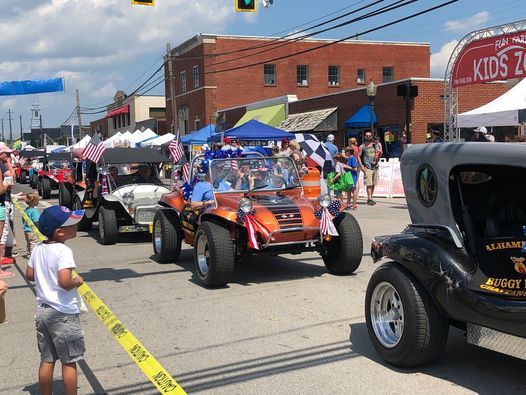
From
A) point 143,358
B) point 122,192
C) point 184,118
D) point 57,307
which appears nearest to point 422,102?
point 122,192

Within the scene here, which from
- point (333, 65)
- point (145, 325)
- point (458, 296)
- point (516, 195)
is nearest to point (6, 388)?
point (145, 325)

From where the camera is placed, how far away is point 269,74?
145ft

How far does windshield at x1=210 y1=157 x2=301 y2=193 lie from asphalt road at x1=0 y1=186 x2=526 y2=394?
3.87 feet

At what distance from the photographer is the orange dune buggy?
695cm

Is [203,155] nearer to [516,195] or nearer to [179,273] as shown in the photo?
[179,273]

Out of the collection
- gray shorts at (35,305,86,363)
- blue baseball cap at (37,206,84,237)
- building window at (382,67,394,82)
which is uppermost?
building window at (382,67,394,82)

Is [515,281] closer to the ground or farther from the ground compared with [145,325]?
farther from the ground

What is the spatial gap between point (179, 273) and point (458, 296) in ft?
16.4

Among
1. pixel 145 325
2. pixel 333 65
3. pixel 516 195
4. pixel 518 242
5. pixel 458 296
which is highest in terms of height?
pixel 333 65

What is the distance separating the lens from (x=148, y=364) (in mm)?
3768

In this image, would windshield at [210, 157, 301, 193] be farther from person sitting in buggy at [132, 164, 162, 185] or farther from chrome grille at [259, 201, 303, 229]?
person sitting in buggy at [132, 164, 162, 185]

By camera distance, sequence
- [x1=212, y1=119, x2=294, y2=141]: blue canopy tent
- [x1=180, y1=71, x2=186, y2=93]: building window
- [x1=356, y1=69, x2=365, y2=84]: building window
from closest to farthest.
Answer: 1. [x1=212, y1=119, x2=294, y2=141]: blue canopy tent
2. [x1=356, y1=69, x2=365, y2=84]: building window
3. [x1=180, y1=71, x2=186, y2=93]: building window

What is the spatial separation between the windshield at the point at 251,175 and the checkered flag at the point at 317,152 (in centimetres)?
765

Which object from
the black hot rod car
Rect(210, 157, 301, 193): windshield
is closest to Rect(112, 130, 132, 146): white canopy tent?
Rect(210, 157, 301, 193): windshield
